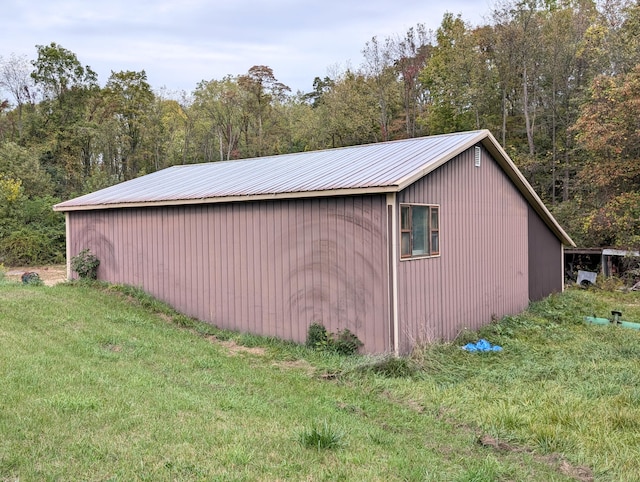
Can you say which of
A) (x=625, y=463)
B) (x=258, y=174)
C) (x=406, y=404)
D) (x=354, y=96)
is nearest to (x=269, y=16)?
(x=258, y=174)

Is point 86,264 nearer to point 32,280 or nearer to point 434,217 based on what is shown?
point 32,280

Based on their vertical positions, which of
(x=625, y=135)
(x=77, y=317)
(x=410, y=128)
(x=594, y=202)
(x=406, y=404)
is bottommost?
(x=406, y=404)

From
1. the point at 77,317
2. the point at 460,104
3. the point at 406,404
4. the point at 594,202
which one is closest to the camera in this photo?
the point at 406,404

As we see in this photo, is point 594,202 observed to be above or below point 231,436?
above

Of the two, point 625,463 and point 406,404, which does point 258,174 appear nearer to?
point 406,404

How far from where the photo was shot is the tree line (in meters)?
19.4

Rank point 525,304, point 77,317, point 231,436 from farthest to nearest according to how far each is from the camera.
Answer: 1. point 525,304
2. point 77,317
3. point 231,436

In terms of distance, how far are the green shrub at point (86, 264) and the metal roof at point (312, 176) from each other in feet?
3.61

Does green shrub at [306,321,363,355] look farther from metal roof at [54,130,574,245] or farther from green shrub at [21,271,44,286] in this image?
green shrub at [21,271,44,286]

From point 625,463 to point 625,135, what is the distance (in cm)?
1685

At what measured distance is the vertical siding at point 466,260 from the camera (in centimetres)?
810

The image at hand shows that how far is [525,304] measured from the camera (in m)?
12.2

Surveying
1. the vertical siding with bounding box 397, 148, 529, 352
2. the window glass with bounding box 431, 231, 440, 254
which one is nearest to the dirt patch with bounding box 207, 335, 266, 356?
the vertical siding with bounding box 397, 148, 529, 352

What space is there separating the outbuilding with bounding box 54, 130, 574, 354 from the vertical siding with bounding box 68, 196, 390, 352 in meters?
0.02
